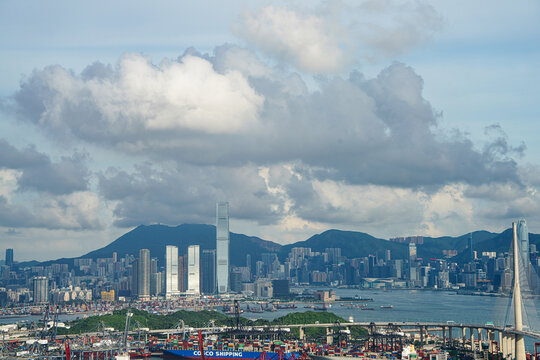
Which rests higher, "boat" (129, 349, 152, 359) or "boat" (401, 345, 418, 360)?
"boat" (401, 345, 418, 360)

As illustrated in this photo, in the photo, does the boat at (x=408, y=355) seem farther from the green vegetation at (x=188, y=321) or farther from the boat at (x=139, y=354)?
the boat at (x=139, y=354)

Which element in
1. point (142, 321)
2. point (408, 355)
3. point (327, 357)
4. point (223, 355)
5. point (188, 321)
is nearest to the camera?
point (327, 357)

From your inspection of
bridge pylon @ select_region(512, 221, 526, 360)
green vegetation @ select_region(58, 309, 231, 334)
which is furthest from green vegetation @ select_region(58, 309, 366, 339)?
bridge pylon @ select_region(512, 221, 526, 360)

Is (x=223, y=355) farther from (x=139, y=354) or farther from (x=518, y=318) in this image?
(x=518, y=318)

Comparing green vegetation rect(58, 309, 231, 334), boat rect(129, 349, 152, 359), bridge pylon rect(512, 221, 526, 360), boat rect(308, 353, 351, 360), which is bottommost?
boat rect(129, 349, 152, 359)

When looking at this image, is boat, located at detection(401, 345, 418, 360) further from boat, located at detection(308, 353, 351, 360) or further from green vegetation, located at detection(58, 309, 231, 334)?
green vegetation, located at detection(58, 309, 231, 334)

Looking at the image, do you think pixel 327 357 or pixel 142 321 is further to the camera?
pixel 142 321

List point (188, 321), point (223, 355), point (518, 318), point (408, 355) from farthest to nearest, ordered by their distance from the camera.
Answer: point (188, 321), point (223, 355), point (408, 355), point (518, 318)

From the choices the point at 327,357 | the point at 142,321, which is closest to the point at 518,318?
the point at 327,357
